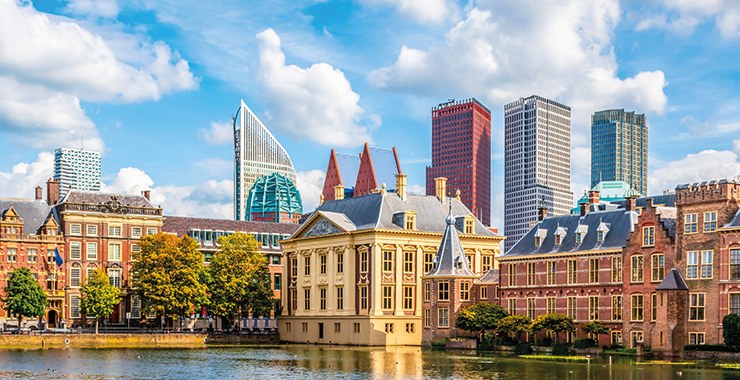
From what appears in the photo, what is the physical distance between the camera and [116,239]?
134 m

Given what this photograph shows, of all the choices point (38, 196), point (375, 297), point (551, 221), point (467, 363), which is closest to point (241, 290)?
point (375, 297)

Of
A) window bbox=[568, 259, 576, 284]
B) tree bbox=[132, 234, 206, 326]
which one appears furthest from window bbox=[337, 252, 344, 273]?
window bbox=[568, 259, 576, 284]

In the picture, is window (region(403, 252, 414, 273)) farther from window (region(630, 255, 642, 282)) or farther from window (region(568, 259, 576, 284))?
window (region(630, 255, 642, 282))

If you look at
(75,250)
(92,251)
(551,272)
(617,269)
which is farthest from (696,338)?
(75,250)

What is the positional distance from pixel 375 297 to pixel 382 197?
38.7 feet

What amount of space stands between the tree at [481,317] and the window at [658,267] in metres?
18.8


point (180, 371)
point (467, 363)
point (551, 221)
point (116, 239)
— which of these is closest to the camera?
point (180, 371)

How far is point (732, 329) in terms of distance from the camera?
80.7 metres

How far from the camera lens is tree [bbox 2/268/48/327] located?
119m

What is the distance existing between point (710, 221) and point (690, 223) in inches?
76.4

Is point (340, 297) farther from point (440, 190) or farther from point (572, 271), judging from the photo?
point (572, 271)

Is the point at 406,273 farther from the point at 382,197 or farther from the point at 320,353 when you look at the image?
the point at 320,353

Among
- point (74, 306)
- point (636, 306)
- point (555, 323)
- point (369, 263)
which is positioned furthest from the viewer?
point (74, 306)

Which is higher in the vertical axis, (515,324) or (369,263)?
(369,263)
